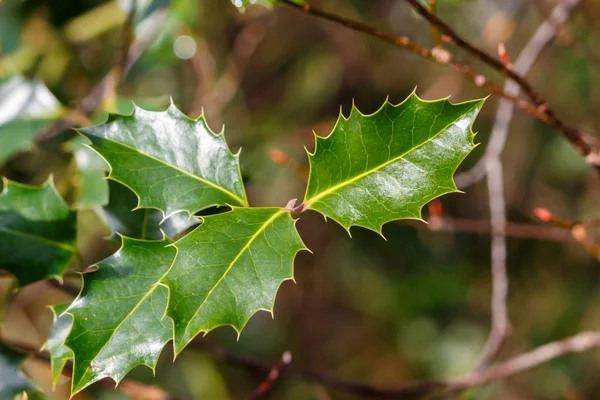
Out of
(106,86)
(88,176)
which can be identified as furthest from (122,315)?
(106,86)

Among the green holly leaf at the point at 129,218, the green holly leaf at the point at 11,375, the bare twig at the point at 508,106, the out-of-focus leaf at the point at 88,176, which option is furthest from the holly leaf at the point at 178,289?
the bare twig at the point at 508,106

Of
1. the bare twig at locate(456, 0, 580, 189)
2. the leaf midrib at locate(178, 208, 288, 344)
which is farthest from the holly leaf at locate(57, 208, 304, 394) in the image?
the bare twig at locate(456, 0, 580, 189)

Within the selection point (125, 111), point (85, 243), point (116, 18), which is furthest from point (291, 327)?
point (125, 111)

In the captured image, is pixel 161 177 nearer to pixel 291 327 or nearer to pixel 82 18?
pixel 82 18

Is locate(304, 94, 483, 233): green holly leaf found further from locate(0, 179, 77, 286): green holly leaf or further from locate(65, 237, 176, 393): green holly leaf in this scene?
locate(0, 179, 77, 286): green holly leaf

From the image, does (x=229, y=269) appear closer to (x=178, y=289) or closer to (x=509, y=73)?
(x=178, y=289)

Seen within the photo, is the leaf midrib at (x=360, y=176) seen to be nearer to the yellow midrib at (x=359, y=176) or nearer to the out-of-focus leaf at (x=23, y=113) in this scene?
the yellow midrib at (x=359, y=176)
